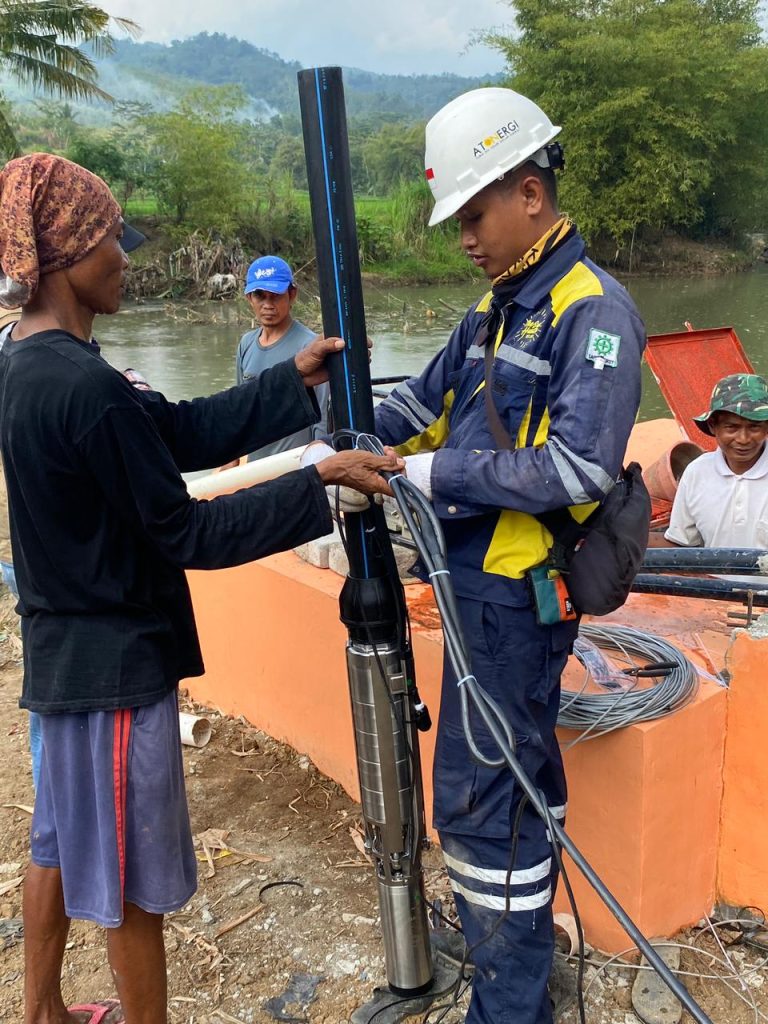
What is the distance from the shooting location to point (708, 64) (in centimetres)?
3816

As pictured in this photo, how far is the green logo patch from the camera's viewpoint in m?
1.96

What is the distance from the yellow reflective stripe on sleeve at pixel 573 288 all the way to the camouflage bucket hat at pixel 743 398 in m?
1.63

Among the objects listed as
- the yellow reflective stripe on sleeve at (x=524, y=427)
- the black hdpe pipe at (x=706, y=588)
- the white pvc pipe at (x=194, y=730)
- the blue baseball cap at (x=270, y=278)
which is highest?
the blue baseball cap at (x=270, y=278)

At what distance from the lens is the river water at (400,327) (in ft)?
59.4

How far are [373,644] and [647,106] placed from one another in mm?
39453

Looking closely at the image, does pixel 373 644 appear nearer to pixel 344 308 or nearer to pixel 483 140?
pixel 344 308

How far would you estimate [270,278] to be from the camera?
491cm

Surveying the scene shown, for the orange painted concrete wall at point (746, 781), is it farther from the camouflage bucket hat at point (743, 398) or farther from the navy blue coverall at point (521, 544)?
the camouflage bucket hat at point (743, 398)

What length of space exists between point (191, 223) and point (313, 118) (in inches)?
1433

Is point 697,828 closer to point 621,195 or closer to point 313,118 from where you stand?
point 313,118

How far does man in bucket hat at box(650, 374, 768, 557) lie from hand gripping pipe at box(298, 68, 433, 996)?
176 cm

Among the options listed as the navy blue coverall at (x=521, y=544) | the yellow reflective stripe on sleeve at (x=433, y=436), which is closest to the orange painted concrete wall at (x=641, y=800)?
the navy blue coverall at (x=521, y=544)

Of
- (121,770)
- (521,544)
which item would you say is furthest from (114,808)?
(521,544)

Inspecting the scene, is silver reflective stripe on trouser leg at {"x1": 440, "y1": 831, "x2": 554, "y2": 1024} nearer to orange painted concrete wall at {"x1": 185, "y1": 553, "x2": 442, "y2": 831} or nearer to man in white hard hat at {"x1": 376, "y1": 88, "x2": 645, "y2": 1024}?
man in white hard hat at {"x1": 376, "y1": 88, "x2": 645, "y2": 1024}
